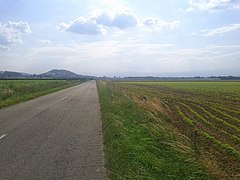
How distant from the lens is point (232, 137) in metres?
14.3

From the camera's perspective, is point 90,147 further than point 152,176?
Yes

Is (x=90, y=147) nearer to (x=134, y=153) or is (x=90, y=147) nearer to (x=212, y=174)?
(x=134, y=153)

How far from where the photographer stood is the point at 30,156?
9.19m

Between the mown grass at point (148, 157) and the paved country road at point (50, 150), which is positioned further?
the mown grass at point (148, 157)

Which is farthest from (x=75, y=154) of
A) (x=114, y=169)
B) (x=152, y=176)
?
(x=152, y=176)

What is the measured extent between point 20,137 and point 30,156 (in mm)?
3131

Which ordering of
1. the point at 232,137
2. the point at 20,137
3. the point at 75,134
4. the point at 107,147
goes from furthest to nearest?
the point at 232,137 < the point at 75,134 < the point at 20,137 < the point at 107,147

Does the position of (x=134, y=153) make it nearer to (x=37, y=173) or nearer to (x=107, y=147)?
(x=107, y=147)

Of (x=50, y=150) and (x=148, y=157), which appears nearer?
(x=148, y=157)

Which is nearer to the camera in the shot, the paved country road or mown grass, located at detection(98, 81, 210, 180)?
the paved country road

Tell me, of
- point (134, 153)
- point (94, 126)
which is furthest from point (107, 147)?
point (94, 126)

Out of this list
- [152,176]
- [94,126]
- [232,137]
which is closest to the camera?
[152,176]

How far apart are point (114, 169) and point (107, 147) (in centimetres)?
261

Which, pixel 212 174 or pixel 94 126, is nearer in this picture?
pixel 212 174
